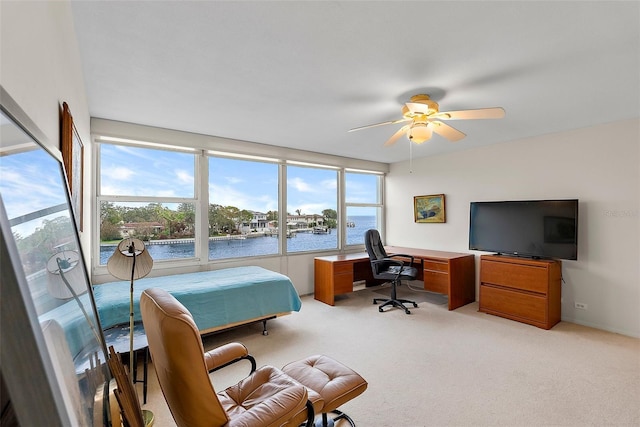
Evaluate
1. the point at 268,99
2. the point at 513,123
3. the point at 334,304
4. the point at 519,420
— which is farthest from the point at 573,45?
the point at 334,304

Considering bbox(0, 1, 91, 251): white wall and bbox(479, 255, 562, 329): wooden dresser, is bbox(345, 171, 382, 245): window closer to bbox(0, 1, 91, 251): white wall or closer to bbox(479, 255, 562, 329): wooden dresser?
bbox(479, 255, 562, 329): wooden dresser

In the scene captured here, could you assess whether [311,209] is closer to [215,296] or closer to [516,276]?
[215,296]

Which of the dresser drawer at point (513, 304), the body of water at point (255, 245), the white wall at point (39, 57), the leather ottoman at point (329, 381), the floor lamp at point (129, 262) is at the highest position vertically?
the white wall at point (39, 57)

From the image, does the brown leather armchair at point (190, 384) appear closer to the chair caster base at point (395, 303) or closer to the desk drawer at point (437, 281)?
the chair caster base at point (395, 303)

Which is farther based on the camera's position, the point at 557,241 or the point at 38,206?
the point at 557,241

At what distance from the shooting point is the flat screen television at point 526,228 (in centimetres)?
359

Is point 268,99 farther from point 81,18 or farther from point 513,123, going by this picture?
point 513,123

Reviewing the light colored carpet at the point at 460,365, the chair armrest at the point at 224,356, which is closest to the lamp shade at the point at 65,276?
the chair armrest at the point at 224,356

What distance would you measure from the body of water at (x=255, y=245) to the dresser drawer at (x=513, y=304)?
7.95ft

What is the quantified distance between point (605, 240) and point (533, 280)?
0.91 metres

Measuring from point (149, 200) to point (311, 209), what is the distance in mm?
2491

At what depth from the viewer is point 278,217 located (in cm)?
486

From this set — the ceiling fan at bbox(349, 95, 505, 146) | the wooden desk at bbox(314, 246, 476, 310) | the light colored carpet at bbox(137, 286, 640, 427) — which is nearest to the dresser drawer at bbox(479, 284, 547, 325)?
the light colored carpet at bbox(137, 286, 640, 427)

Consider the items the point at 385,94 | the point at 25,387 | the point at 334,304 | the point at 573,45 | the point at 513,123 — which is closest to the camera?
the point at 25,387
